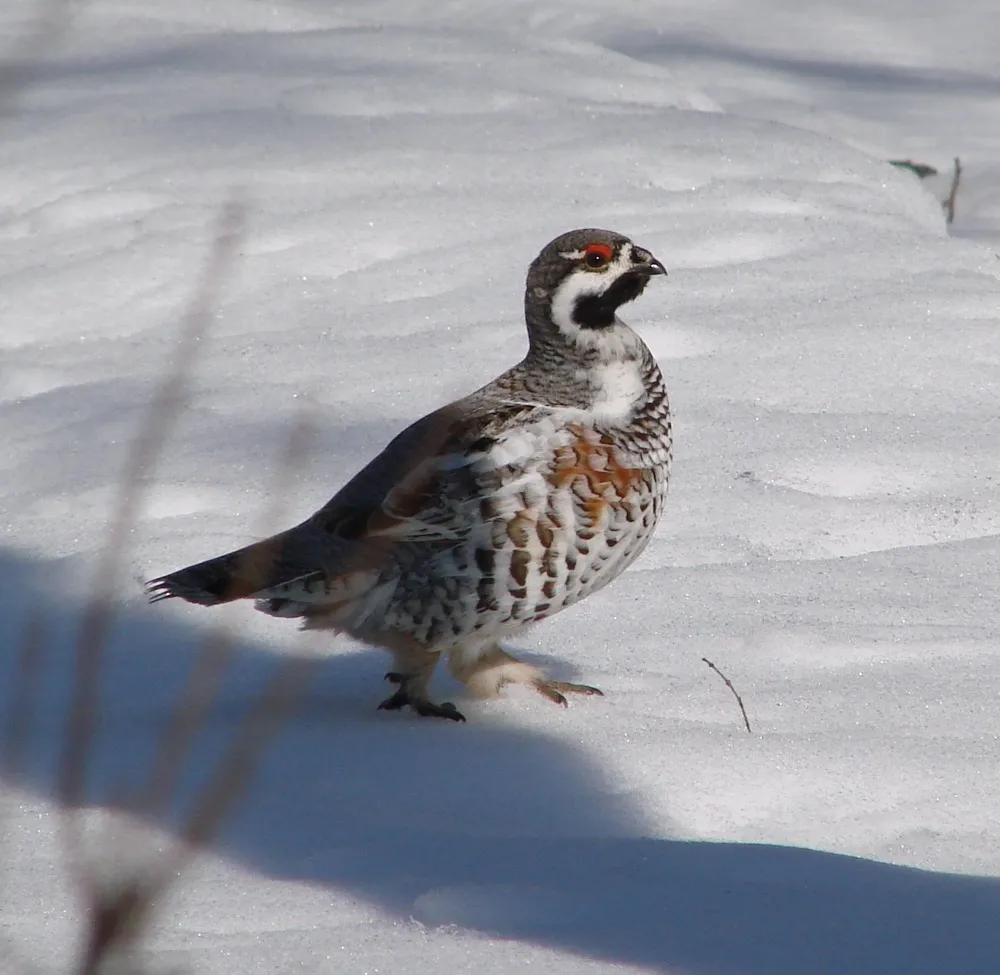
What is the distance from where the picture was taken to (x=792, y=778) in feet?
11.0

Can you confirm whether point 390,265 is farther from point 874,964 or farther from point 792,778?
point 874,964

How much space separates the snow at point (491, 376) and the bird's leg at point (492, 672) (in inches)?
2.0

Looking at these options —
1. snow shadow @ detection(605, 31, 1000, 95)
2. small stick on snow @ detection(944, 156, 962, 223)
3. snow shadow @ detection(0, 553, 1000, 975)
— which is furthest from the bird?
snow shadow @ detection(605, 31, 1000, 95)

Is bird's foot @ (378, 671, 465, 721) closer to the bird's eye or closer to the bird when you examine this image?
the bird

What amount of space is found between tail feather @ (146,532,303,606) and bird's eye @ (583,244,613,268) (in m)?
0.97

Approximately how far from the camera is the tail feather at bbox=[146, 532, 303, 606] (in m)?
3.52

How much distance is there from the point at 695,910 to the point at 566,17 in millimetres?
8476

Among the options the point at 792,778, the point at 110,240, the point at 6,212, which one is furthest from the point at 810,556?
the point at 6,212

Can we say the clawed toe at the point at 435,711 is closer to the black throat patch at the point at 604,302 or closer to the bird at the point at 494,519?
the bird at the point at 494,519

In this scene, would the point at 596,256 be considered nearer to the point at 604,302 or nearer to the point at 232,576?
the point at 604,302

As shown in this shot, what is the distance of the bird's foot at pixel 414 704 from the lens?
3721 mm

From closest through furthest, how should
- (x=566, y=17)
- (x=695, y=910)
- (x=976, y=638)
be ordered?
(x=695, y=910)
(x=976, y=638)
(x=566, y=17)

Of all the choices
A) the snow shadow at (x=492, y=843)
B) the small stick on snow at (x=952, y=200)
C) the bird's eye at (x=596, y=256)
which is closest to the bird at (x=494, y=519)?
the bird's eye at (x=596, y=256)

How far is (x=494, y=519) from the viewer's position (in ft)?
11.6
